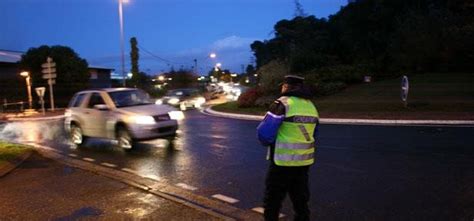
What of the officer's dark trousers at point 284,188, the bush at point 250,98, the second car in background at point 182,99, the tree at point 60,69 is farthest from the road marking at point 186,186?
the tree at point 60,69

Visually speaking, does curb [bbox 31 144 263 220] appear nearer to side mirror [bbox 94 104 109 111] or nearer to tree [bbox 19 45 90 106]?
side mirror [bbox 94 104 109 111]

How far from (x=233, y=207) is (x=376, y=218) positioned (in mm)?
1877

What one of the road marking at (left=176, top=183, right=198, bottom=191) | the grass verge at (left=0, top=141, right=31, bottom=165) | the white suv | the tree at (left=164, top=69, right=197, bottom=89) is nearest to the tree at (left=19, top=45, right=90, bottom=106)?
the tree at (left=164, top=69, right=197, bottom=89)

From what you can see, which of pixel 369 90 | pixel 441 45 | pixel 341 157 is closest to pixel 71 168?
pixel 341 157

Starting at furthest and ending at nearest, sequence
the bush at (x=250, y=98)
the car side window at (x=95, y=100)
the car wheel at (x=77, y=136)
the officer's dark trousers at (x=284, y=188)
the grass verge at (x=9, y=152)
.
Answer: the bush at (x=250, y=98) < the car wheel at (x=77, y=136) < the car side window at (x=95, y=100) < the grass verge at (x=9, y=152) < the officer's dark trousers at (x=284, y=188)

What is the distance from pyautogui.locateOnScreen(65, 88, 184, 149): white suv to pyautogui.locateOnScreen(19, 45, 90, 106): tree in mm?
28857

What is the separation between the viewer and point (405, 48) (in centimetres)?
3083

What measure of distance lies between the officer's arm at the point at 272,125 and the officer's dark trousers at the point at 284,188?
0.33m

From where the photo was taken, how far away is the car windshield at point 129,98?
13.2m

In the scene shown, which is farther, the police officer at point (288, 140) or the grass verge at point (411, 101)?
the grass verge at point (411, 101)

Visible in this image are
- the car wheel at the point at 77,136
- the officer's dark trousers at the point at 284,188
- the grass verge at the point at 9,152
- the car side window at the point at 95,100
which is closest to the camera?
the officer's dark trousers at the point at 284,188

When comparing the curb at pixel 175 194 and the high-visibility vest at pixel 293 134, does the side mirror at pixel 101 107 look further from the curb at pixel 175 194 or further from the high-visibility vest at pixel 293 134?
the high-visibility vest at pixel 293 134

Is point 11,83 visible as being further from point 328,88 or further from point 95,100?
point 95,100

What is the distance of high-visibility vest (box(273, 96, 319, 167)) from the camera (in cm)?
471
